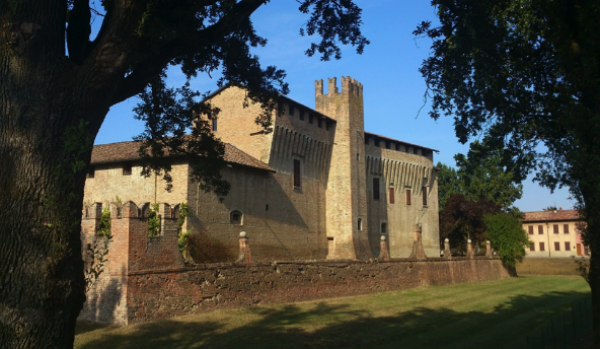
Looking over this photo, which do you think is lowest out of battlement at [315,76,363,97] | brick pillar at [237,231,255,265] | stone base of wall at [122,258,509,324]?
stone base of wall at [122,258,509,324]

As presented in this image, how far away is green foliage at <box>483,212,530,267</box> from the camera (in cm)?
3675

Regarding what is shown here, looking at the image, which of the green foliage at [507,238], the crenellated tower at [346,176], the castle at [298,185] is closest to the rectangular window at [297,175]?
the castle at [298,185]

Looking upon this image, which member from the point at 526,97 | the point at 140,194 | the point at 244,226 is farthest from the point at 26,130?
the point at 244,226

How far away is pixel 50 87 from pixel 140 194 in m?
16.8

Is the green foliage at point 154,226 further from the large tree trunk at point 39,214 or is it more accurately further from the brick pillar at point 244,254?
the large tree trunk at point 39,214

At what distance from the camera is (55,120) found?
4875 millimetres

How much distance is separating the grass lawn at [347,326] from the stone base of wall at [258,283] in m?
0.39

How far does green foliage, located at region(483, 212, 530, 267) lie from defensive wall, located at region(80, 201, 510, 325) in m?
21.8

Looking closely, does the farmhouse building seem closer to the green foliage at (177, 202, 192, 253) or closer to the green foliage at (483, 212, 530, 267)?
the green foliage at (483, 212, 530, 267)

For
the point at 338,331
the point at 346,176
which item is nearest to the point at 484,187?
the point at 346,176

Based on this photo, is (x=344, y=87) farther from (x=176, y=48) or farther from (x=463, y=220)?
(x=176, y=48)

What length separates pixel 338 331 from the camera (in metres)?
13.0

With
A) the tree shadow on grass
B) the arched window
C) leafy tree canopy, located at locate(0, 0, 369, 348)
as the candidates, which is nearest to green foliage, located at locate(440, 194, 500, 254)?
the arched window

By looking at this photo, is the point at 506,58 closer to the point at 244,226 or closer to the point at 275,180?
the point at 244,226
